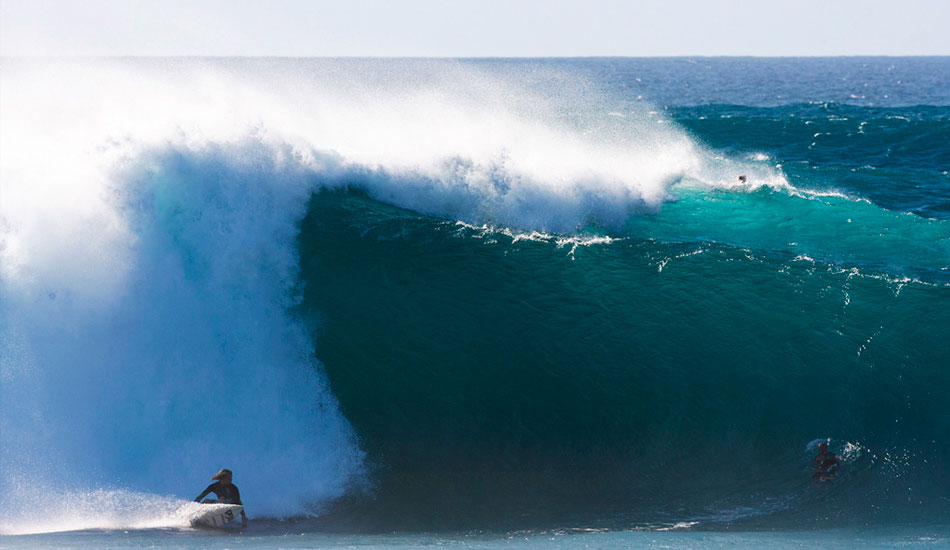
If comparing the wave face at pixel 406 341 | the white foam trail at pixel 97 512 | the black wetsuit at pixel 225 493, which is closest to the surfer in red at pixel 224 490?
the black wetsuit at pixel 225 493

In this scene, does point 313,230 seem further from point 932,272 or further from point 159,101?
point 932,272

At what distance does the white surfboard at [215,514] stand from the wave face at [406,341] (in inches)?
14.1

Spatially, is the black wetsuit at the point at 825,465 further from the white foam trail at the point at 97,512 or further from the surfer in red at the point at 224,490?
the white foam trail at the point at 97,512

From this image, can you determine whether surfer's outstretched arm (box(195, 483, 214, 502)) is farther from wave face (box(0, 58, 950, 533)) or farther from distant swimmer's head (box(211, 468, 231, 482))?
wave face (box(0, 58, 950, 533))

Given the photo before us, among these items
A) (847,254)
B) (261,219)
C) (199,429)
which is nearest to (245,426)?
(199,429)

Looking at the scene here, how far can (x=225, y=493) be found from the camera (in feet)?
22.2

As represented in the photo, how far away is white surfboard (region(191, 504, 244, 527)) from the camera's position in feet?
21.4

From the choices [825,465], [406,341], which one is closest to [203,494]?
[406,341]

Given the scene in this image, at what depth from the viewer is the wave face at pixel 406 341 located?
23.9 feet

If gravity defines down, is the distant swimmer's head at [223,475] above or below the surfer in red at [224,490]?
above

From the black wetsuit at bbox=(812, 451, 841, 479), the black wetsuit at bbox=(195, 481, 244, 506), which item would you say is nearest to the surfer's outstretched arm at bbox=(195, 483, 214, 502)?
the black wetsuit at bbox=(195, 481, 244, 506)

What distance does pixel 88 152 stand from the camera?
28.9ft

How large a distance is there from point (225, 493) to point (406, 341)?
2968 mm

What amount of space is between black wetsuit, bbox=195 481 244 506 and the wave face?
0.31 m
